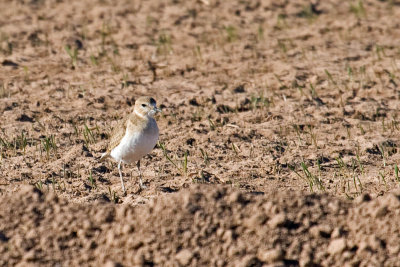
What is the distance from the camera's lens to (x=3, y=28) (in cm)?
1270

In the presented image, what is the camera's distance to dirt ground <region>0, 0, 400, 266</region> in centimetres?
567

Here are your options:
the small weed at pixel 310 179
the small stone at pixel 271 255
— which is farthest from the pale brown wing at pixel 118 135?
the small stone at pixel 271 255

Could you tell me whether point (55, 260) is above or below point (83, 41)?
above

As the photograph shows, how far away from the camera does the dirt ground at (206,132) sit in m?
5.67

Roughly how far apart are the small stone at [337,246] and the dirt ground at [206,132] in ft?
0.05

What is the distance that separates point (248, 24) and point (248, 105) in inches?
138

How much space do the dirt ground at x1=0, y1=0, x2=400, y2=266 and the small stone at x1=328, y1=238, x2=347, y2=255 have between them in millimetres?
16

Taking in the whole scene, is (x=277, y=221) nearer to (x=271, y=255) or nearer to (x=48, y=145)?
(x=271, y=255)

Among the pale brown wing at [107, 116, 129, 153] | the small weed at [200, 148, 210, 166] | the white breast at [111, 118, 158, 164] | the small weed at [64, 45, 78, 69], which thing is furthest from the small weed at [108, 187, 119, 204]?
the small weed at [64, 45, 78, 69]

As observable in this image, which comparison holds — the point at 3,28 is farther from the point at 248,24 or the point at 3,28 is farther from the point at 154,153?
the point at 154,153

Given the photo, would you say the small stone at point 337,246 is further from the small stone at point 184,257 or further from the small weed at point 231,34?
the small weed at point 231,34

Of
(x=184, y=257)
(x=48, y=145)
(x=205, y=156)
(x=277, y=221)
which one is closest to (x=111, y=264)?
(x=184, y=257)

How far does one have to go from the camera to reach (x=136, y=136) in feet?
23.8

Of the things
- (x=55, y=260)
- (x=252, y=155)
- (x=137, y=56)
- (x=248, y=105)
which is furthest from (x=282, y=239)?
(x=137, y=56)
